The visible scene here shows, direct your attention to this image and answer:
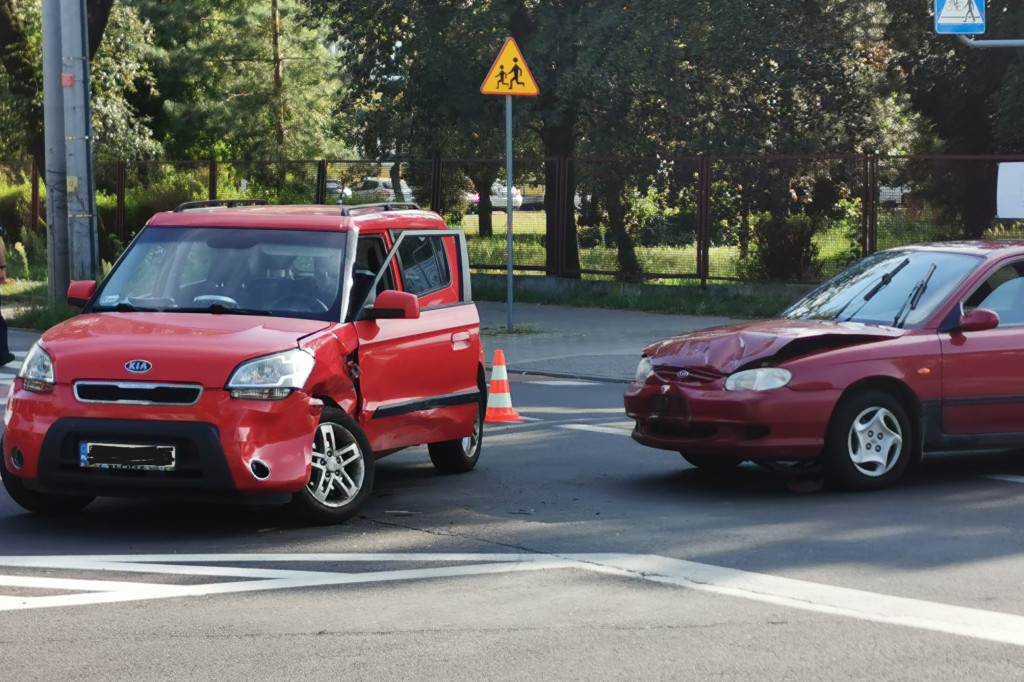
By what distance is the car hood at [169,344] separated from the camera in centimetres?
821

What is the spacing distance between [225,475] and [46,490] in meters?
1.01

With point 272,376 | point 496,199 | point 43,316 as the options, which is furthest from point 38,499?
point 496,199

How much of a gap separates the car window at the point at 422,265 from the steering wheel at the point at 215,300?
1.21 metres

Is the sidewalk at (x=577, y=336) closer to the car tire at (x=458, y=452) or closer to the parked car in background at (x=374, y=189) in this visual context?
the parked car in background at (x=374, y=189)

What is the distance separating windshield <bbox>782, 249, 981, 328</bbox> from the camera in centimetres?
1040

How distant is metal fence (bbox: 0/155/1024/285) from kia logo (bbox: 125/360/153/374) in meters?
15.9

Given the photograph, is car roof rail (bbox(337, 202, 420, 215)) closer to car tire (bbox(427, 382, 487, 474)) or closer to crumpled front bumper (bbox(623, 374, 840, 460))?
car tire (bbox(427, 382, 487, 474))

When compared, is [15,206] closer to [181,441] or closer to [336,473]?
[336,473]

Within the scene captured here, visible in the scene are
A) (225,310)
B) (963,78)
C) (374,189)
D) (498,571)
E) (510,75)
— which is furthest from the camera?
(374,189)

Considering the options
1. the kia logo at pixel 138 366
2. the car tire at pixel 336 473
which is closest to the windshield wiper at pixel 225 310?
the car tire at pixel 336 473

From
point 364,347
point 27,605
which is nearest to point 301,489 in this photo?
point 364,347

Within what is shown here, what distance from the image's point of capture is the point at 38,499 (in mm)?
8797

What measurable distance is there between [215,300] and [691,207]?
54.5 ft

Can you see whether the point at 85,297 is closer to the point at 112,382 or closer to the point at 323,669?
the point at 112,382
